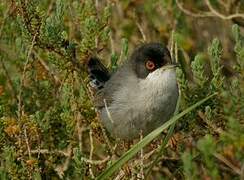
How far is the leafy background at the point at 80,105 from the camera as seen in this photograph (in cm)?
369

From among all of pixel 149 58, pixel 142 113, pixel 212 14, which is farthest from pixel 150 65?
pixel 212 14

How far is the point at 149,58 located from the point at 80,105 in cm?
58

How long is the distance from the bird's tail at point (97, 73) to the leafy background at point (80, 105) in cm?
10

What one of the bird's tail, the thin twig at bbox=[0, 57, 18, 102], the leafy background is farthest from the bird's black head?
the thin twig at bbox=[0, 57, 18, 102]

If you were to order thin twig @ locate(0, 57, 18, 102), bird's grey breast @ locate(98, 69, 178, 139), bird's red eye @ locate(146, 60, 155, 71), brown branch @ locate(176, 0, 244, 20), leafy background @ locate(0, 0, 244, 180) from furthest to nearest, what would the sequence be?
brown branch @ locate(176, 0, 244, 20) < thin twig @ locate(0, 57, 18, 102) < bird's red eye @ locate(146, 60, 155, 71) < bird's grey breast @ locate(98, 69, 178, 139) < leafy background @ locate(0, 0, 244, 180)

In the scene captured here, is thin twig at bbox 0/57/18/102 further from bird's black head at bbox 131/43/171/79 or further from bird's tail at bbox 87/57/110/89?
bird's black head at bbox 131/43/171/79

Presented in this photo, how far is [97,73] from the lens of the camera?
15.5 feet

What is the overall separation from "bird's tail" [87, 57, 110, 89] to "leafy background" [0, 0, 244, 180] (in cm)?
10

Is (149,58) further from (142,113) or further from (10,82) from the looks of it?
(10,82)

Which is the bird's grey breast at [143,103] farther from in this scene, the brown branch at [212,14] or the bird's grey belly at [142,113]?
the brown branch at [212,14]

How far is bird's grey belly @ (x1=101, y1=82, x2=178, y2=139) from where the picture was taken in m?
4.23

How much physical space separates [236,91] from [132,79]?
3.32ft

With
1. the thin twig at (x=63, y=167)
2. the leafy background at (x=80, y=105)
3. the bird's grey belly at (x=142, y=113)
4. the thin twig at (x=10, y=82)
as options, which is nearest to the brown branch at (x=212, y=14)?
the leafy background at (x=80, y=105)

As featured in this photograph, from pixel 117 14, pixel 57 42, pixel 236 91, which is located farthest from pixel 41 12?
pixel 117 14
